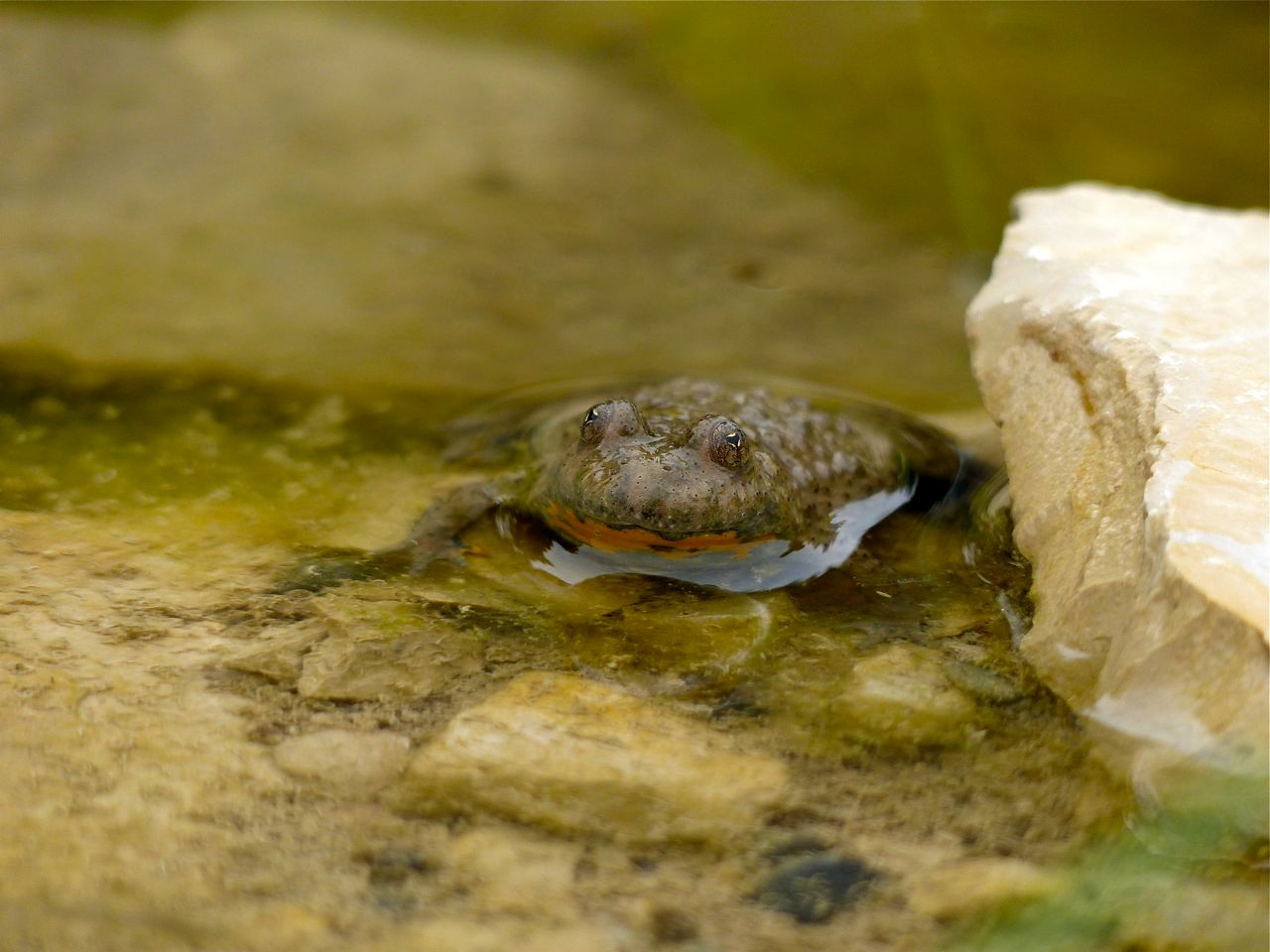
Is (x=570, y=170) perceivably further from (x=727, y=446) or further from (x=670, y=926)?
(x=670, y=926)

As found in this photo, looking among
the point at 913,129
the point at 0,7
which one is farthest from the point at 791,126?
the point at 0,7

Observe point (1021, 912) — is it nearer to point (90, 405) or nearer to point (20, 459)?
point (20, 459)

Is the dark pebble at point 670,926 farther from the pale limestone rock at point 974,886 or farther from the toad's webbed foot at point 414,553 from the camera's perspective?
the toad's webbed foot at point 414,553

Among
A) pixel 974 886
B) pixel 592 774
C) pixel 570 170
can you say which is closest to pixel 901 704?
pixel 974 886

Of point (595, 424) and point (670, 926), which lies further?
point (595, 424)

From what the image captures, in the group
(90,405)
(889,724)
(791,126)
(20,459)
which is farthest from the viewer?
(791,126)

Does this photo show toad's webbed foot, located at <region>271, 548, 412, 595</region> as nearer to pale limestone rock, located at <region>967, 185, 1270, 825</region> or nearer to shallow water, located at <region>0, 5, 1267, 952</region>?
shallow water, located at <region>0, 5, 1267, 952</region>

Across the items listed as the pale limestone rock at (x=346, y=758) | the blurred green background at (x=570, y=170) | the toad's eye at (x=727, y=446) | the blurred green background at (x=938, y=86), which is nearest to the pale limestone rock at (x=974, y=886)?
the pale limestone rock at (x=346, y=758)
